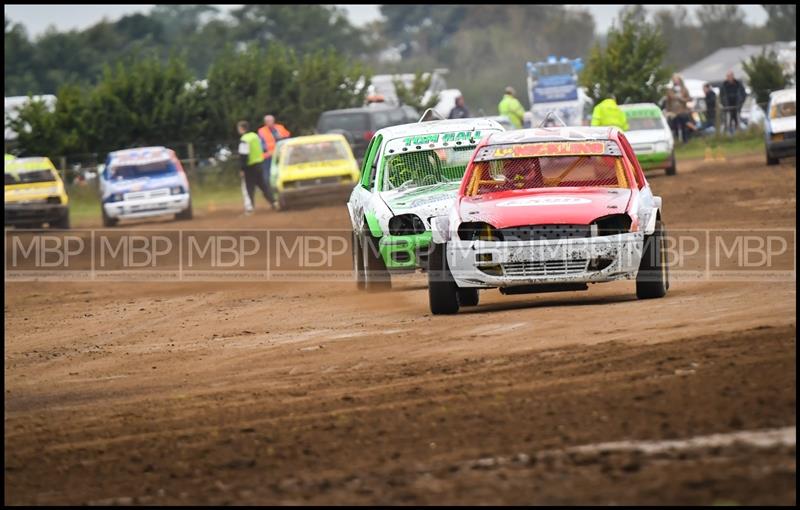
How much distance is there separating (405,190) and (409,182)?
0.25 m

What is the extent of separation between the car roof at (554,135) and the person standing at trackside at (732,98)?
3018cm

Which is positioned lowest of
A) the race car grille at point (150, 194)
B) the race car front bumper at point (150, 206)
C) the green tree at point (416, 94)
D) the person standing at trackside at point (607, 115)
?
the race car front bumper at point (150, 206)

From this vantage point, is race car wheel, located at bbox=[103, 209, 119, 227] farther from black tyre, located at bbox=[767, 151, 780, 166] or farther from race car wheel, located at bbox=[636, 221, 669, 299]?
race car wheel, located at bbox=[636, 221, 669, 299]

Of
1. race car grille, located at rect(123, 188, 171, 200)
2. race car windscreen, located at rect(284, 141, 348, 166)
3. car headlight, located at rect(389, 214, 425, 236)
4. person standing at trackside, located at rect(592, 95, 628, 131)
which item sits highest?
person standing at trackside, located at rect(592, 95, 628, 131)

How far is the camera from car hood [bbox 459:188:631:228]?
41.7ft

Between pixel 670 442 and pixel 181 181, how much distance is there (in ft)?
88.1

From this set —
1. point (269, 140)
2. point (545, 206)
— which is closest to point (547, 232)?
point (545, 206)

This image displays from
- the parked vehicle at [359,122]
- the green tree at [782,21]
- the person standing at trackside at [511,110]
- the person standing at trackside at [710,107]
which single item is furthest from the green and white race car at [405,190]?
the green tree at [782,21]

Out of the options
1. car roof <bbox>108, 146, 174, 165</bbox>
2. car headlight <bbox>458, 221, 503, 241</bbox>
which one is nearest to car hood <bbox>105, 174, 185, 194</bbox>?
car roof <bbox>108, 146, 174, 165</bbox>

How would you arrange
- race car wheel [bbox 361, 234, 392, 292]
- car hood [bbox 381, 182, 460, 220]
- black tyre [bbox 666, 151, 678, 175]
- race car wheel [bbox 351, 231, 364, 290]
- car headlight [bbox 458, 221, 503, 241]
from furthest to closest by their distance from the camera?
black tyre [bbox 666, 151, 678, 175] < race car wheel [bbox 351, 231, 364, 290] < race car wheel [bbox 361, 234, 392, 292] < car hood [bbox 381, 182, 460, 220] < car headlight [bbox 458, 221, 503, 241]

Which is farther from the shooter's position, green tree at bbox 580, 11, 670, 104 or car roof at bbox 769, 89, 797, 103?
green tree at bbox 580, 11, 670, 104

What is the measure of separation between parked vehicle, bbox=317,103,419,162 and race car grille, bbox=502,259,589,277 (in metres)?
27.0

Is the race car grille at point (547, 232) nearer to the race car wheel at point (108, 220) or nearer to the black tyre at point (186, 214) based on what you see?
the black tyre at point (186, 214)

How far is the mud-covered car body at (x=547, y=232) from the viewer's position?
1266 centimetres
